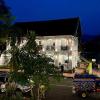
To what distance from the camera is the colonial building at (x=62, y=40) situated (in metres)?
59.1

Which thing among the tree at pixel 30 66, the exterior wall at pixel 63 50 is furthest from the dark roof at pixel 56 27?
the tree at pixel 30 66

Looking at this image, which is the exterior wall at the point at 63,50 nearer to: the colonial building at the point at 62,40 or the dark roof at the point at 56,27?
the colonial building at the point at 62,40

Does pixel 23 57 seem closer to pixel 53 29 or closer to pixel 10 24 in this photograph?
pixel 10 24

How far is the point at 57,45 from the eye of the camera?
59.9 meters

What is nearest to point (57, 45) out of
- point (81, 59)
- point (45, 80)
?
point (81, 59)

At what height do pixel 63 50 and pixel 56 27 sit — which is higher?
pixel 56 27

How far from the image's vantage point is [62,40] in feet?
196

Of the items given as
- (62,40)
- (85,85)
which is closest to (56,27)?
(62,40)

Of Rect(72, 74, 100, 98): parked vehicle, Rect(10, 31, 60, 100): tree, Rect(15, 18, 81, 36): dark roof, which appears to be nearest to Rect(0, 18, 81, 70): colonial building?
Rect(15, 18, 81, 36): dark roof

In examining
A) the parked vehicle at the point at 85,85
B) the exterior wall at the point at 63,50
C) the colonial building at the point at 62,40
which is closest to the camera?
the parked vehicle at the point at 85,85

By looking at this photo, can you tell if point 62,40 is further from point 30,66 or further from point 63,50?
point 30,66

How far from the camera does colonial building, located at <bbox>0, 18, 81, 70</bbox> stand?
59094mm

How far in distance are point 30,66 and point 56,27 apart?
1862 inches

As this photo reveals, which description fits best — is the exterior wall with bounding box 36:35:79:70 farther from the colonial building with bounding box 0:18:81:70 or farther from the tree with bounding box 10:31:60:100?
the tree with bounding box 10:31:60:100
